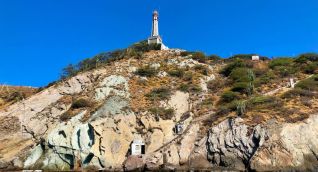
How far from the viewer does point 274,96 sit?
54562 millimetres

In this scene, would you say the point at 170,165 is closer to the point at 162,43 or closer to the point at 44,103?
the point at 44,103

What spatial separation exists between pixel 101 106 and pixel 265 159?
88.3 feet

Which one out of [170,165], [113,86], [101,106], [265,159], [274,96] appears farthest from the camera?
[113,86]

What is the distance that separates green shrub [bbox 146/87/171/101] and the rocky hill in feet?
0.55

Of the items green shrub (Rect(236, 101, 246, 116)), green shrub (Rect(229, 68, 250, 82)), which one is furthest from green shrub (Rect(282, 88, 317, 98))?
green shrub (Rect(229, 68, 250, 82))

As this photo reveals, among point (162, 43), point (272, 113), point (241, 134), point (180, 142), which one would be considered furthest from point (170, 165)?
point (162, 43)

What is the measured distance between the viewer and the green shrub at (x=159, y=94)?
62384mm

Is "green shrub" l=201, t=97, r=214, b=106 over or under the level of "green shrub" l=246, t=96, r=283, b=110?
over

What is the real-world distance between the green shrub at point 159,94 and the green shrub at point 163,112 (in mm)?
3767

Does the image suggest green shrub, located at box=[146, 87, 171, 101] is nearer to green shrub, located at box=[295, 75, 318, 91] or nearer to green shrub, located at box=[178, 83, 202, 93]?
green shrub, located at box=[178, 83, 202, 93]

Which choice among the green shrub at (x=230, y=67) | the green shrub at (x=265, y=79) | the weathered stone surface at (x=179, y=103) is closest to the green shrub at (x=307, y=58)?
the green shrub at (x=265, y=79)

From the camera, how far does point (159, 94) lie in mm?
63281

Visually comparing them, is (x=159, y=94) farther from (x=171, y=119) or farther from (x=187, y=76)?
(x=187, y=76)

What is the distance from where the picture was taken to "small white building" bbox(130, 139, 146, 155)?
51.4m
